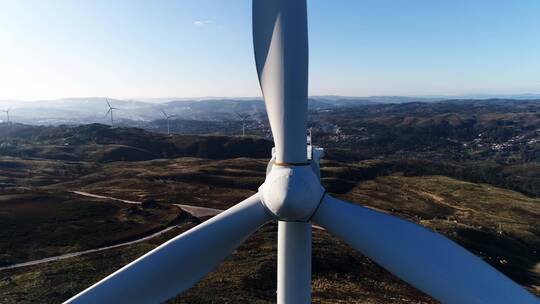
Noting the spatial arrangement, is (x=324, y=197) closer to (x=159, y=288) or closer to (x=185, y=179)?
(x=159, y=288)

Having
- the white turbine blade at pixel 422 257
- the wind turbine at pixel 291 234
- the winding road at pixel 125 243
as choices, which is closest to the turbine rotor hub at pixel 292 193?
the wind turbine at pixel 291 234

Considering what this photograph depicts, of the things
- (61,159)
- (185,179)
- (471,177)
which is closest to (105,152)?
(61,159)

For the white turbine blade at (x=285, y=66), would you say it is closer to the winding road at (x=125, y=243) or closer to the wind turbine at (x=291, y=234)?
the wind turbine at (x=291, y=234)

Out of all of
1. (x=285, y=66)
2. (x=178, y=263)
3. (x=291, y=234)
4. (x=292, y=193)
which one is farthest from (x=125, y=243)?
(x=285, y=66)

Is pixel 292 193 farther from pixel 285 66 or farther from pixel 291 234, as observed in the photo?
pixel 285 66

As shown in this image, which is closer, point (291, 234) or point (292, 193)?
point (292, 193)
